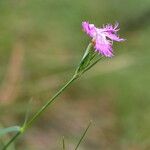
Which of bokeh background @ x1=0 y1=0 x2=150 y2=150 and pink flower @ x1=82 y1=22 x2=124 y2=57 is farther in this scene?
bokeh background @ x1=0 y1=0 x2=150 y2=150

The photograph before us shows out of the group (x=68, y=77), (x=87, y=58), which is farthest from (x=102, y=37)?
(x=68, y=77)

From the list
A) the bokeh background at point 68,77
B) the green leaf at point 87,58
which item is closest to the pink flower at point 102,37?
the green leaf at point 87,58

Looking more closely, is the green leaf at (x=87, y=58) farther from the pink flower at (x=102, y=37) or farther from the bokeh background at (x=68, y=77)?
the bokeh background at (x=68, y=77)

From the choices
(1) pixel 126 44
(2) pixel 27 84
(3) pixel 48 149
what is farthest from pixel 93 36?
(1) pixel 126 44

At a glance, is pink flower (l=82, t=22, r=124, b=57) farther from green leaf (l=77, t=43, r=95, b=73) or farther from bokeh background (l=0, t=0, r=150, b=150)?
bokeh background (l=0, t=0, r=150, b=150)

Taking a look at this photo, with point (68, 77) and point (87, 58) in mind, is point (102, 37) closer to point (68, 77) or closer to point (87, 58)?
point (87, 58)

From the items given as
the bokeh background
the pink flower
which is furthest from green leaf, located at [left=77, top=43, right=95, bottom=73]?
the bokeh background

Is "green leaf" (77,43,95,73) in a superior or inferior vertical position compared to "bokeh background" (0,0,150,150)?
inferior
